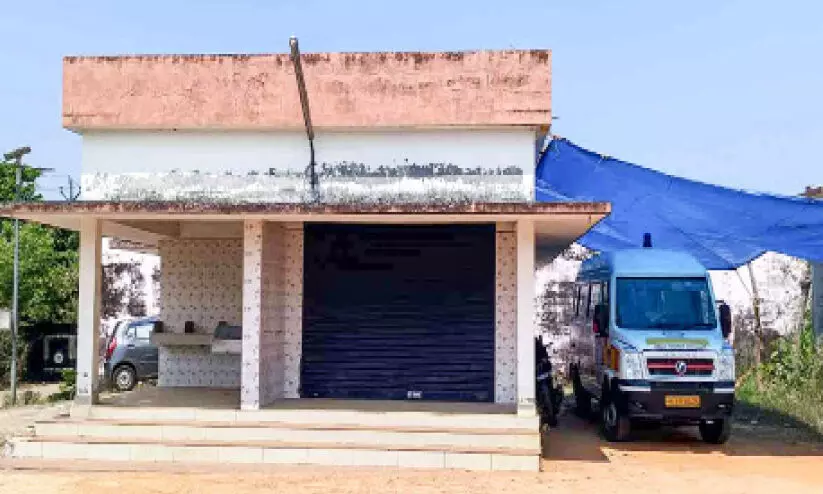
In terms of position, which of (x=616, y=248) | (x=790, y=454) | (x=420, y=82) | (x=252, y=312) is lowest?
(x=790, y=454)

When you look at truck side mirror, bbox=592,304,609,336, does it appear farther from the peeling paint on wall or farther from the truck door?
the peeling paint on wall

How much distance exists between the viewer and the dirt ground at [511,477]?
9.44m

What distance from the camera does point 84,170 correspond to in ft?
41.3

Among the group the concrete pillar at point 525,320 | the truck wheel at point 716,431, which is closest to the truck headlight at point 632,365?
the truck wheel at point 716,431

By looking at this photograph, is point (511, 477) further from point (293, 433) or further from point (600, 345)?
point (600, 345)

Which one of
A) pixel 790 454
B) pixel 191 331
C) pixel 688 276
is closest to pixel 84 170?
pixel 191 331

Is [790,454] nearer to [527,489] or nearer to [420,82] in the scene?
[527,489]

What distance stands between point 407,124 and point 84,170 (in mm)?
4552

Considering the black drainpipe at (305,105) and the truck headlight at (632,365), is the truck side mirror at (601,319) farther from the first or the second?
the black drainpipe at (305,105)

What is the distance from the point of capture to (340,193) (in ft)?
40.2

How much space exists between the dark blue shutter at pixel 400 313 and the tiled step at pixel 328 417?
1.48 metres

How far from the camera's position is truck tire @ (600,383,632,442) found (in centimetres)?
1225

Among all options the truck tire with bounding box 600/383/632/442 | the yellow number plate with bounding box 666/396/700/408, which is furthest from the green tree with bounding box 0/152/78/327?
the yellow number plate with bounding box 666/396/700/408

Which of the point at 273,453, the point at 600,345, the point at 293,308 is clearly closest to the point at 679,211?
the point at 600,345
